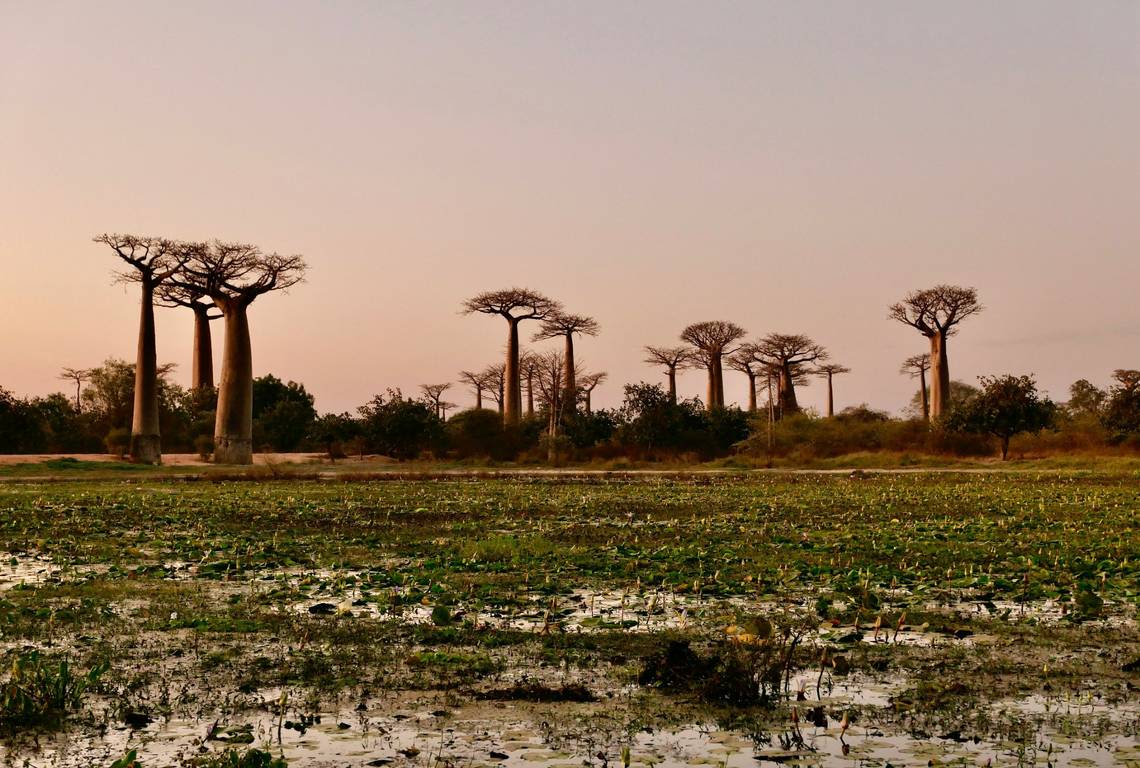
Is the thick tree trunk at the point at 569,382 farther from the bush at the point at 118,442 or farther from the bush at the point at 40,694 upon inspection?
the bush at the point at 40,694

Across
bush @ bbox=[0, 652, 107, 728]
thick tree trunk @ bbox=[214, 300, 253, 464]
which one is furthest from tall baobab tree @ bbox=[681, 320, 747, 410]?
bush @ bbox=[0, 652, 107, 728]

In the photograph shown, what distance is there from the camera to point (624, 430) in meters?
56.3

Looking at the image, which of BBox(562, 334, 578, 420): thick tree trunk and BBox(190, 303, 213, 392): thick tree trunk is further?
BBox(190, 303, 213, 392): thick tree trunk

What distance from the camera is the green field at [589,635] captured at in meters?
5.34

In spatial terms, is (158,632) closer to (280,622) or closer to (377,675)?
(280,622)

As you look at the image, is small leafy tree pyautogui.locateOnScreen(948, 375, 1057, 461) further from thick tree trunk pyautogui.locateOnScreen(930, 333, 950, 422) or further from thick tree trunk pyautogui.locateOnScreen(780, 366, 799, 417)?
thick tree trunk pyautogui.locateOnScreen(780, 366, 799, 417)

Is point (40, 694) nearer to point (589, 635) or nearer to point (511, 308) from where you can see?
point (589, 635)

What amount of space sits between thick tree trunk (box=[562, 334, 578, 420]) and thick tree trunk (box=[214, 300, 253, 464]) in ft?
53.3

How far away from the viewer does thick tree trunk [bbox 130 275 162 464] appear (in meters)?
46.7

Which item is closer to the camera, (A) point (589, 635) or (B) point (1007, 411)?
(A) point (589, 635)

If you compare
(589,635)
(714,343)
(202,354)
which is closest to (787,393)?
(714,343)

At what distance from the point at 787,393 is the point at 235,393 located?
3935 cm

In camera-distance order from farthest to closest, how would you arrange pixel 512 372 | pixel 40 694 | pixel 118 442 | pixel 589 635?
pixel 512 372 < pixel 118 442 < pixel 589 635 < pixel 40 694

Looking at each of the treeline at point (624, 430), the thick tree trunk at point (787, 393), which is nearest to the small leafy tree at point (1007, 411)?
the treeline at point (624, 430)
